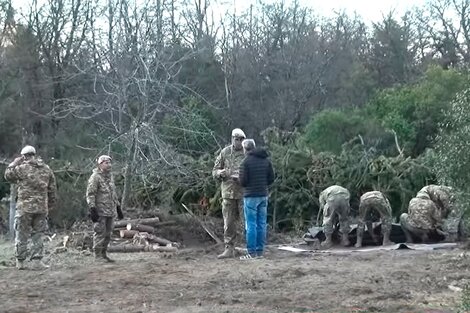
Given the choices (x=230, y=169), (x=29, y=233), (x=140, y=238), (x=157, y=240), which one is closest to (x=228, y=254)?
(x=230, y=169)

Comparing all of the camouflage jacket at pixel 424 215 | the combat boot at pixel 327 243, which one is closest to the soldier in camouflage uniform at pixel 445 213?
the camouflage jacket at pixel 424 215

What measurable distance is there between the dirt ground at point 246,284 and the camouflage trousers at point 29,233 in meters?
0.32

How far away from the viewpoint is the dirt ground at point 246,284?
8.19 meters

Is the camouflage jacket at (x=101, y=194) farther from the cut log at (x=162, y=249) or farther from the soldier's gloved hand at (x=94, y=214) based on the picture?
the cut log at (x=162, y=249)

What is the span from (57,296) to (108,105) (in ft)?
30.1

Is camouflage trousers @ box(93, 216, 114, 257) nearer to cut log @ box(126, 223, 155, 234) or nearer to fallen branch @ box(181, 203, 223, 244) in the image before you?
cut log @ box(126, 223, 155, 234)

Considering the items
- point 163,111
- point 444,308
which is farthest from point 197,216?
point 444,308

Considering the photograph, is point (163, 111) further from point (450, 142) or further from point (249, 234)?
point (450, 142)

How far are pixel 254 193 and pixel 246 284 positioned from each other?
2.96 meters

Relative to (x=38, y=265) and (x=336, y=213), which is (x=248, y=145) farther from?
(x=38, y=265)

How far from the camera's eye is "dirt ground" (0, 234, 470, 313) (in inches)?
322

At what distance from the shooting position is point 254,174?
12.4m

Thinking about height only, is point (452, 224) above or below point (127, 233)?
above

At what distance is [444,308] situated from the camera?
25.6 ft
